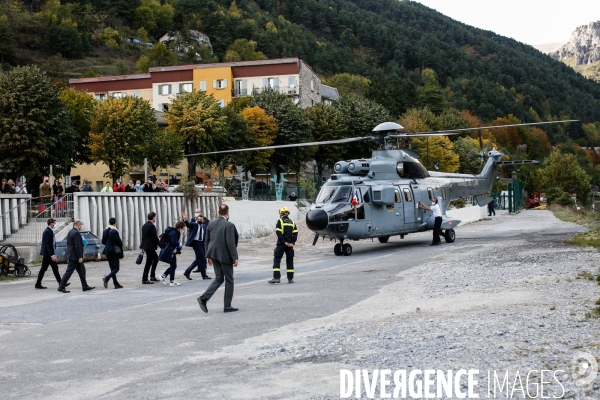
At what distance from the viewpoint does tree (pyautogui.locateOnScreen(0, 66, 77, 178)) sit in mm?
41844

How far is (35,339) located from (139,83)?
81.0 m

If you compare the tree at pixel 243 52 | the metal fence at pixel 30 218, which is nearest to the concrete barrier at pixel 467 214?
the metal fence at pixel 30 218

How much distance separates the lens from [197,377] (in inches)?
336

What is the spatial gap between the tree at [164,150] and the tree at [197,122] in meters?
1.30

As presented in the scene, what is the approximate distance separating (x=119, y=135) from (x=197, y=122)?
6.25 meters

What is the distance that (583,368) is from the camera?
285 inches

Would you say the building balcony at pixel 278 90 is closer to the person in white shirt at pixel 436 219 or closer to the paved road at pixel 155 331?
the person in white shirt at pixel 436 219

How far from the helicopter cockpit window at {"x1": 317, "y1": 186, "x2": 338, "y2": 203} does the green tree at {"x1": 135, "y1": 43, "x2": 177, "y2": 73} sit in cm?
9864

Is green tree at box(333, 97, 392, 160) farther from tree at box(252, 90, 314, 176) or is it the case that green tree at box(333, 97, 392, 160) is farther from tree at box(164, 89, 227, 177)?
tree at box(164, 89, 227, 177)

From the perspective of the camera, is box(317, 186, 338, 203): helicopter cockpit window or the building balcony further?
the building balcony

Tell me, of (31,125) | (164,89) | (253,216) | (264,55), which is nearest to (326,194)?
(253,216)

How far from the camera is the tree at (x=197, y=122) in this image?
5428 centimetres

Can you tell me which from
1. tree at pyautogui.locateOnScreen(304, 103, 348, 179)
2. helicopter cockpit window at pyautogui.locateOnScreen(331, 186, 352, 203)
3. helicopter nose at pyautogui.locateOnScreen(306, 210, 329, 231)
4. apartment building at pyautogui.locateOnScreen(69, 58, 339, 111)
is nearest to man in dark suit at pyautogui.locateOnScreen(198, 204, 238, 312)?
helicopter nose at pyautogui.locateOnScreen(306, 210, 329, 231)

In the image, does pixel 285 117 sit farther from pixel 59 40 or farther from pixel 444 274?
pixel 59 40
